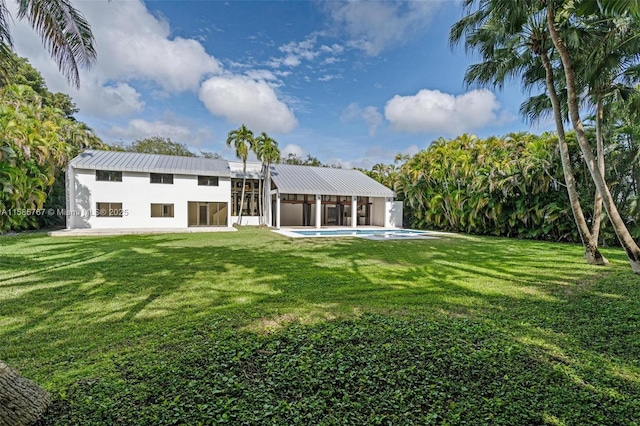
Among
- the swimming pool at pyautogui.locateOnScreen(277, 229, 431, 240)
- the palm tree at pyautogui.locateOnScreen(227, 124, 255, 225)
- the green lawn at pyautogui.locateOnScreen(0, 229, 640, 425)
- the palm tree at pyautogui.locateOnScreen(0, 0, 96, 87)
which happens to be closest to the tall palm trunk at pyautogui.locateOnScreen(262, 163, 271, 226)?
Answer: the palm tree at pyautogui.locateOnScreen(227, 124, 255, 225)

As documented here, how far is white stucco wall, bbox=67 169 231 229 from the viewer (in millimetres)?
19078

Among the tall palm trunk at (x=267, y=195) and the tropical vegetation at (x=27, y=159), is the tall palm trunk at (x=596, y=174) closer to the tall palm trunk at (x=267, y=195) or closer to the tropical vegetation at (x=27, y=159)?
the tall palm trunk at (x=267, y=195)

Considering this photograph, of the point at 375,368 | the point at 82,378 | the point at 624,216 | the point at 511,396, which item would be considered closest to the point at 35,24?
the point at 82,378

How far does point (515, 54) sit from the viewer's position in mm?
9773

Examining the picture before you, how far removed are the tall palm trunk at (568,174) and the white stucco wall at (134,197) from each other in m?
19.0

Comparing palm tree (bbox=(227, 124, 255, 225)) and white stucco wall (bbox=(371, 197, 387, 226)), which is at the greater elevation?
palm tree (bbox=(227, 124, 255, 225))

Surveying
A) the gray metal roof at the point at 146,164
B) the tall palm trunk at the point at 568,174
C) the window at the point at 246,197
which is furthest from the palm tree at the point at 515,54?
the window at the point at 246,197

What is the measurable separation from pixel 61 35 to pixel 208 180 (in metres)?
16.3

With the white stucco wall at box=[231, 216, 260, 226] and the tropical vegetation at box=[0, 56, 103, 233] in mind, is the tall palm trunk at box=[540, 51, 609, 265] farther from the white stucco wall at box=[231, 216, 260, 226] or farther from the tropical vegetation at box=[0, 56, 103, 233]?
the tropical vegetation at box=[0, 56, 103, 233]

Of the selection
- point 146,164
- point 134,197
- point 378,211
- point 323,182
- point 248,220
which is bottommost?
point 248,220

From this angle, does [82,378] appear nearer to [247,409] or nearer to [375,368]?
[247,409]

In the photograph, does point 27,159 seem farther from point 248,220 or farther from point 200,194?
point 248,220

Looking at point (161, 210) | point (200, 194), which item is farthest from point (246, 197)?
point (161, 210)

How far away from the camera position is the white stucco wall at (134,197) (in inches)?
751
